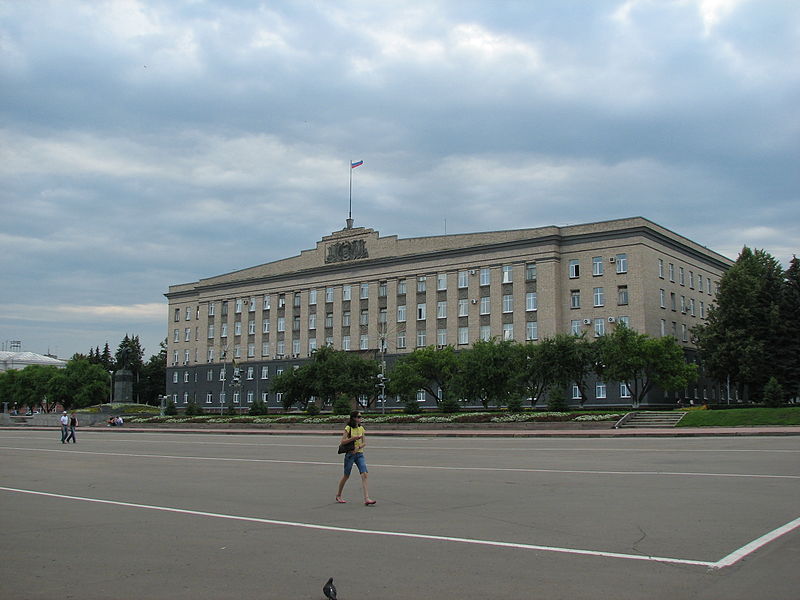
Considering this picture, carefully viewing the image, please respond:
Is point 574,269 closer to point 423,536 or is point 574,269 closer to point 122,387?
point 122,387

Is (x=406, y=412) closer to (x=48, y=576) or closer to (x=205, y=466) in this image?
(x=205, y=466)

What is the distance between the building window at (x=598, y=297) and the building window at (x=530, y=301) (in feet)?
16.3

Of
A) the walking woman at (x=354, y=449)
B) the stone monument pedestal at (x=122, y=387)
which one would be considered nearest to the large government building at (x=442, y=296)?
the stone monument pedestal at (x=122, y=387)

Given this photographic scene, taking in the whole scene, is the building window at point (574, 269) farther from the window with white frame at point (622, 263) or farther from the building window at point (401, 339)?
the building window at point (401, 339)

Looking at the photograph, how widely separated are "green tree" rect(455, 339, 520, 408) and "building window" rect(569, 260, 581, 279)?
13.5 meters

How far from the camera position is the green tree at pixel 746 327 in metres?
56.8

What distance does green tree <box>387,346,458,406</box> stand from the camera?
57375 millimetres

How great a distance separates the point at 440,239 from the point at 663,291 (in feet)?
67.9

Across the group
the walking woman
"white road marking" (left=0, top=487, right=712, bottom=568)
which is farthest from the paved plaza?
the walking woman

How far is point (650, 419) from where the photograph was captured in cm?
4306

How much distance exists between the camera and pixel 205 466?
2198cm

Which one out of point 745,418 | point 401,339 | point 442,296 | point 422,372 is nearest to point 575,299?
point 442,296

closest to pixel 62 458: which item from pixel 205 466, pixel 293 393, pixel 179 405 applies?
pixel 205 466

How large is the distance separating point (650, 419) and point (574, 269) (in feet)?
76.8
